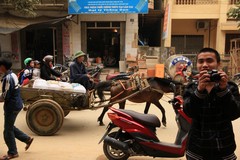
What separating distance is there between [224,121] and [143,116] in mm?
2135

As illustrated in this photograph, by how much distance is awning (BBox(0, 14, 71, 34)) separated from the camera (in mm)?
12312

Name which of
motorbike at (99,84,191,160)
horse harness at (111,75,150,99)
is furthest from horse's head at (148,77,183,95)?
motorbike at (99,84,191,160)

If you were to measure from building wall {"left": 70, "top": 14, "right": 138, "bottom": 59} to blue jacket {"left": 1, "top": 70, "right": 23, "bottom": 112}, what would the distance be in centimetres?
1093

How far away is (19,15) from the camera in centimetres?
1360

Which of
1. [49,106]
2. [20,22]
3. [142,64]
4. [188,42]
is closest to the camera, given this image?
[49,106]

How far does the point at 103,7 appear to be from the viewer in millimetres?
13336

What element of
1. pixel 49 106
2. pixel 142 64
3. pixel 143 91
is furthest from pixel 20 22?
pixel 143 91

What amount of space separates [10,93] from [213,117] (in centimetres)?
310

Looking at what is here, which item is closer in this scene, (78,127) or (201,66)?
(201,66)

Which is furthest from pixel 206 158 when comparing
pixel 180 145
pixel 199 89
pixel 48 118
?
pixel 48 118

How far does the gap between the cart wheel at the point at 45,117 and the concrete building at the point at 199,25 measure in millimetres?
10072

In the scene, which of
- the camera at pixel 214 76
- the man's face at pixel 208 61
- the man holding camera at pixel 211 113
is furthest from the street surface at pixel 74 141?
the camera at pixel 214 76

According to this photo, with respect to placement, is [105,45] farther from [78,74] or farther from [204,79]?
[204,79]

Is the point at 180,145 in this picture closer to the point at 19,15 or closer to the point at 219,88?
the point at 219,88
